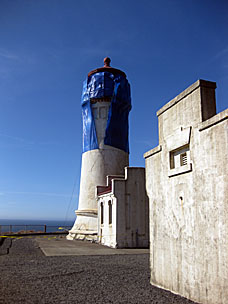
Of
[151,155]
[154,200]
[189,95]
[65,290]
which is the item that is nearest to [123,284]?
[65,290]

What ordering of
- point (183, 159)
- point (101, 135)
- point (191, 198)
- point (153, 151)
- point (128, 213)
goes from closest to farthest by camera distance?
point (191, 198), point (183, 159), point (153, 151), point (128, 213), point (101, 135)

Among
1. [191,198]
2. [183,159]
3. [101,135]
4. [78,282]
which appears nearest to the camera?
[191,198]

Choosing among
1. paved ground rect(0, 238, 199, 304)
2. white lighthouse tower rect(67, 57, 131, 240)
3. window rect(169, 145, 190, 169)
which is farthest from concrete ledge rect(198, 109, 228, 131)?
white lighthouse tower rect(67, 57, 131, 240)

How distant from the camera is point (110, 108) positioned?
26188 mm

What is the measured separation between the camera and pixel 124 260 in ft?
45.5

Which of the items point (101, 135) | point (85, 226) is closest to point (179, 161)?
point (85, 226)

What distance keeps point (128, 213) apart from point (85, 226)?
19.5 ft

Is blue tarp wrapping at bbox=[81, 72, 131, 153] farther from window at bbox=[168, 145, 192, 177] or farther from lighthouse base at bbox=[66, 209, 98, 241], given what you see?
window at bbox=[168, 145, 192, 177]

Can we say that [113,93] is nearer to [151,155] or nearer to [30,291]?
[151,155]

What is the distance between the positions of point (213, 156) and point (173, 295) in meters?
3.68

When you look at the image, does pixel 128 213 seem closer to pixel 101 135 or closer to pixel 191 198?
pixel 101 135

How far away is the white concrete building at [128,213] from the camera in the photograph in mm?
19781

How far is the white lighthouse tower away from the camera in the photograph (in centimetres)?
2562

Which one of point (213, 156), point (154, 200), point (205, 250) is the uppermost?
point (213, 156)
